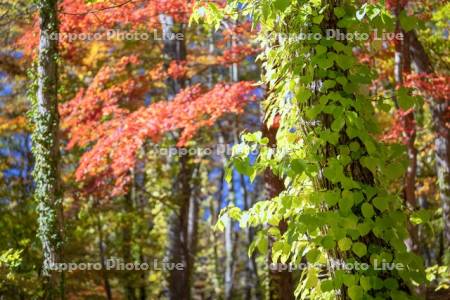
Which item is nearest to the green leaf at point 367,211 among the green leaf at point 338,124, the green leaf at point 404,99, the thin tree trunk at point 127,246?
the green leaf at point 338,124

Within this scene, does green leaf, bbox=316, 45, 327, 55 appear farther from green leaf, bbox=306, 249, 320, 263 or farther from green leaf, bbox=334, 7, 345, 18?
green leaf, bbox=306, 249, 320, 263

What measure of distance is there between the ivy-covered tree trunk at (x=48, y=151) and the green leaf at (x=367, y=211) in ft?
19.3

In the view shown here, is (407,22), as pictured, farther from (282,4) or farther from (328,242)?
(328,242)

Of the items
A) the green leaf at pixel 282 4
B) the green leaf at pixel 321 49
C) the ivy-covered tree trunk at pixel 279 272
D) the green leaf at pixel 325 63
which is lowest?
the ivy-covered tree trunk at pixel 279 272

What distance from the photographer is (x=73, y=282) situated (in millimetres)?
13609

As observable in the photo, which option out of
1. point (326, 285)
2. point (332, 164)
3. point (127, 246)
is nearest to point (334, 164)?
point (332, 164)

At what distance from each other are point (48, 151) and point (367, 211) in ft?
20.3

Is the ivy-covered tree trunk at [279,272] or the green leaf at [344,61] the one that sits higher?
the green leaf at [344,61]

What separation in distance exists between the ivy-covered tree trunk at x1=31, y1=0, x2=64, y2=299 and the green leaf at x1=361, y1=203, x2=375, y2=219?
19.3 ft

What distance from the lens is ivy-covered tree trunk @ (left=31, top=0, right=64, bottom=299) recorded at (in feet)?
25.7

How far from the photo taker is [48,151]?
8109 millimetres

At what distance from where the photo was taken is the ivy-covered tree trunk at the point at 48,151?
7.85m

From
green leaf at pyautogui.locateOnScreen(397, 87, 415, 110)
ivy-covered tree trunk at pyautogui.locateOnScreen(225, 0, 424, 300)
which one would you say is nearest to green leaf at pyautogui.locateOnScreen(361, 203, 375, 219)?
ivy-covered tree trunk at pyautogui.locateOnScreen(225, 0, 424, 300)

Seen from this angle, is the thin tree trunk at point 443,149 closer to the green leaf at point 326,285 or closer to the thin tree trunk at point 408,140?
the thin tree trunk at point 408,140
